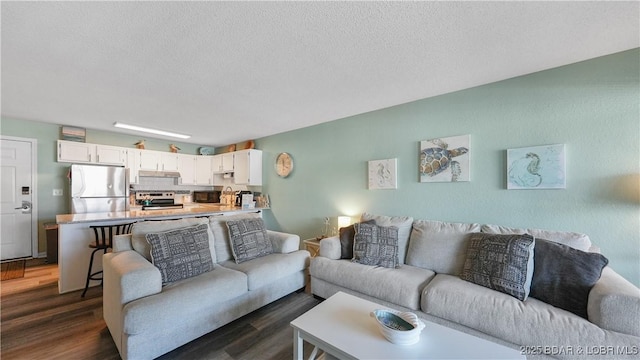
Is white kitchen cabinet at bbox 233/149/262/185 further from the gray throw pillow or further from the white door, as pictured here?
the gray throw pillow

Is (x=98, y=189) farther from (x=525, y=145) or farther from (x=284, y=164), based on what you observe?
(x=525, y=145)

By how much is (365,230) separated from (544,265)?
1.42 metres

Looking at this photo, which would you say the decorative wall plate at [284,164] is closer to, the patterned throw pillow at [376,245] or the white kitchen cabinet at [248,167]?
the white kitchen cabinet at [248,167]

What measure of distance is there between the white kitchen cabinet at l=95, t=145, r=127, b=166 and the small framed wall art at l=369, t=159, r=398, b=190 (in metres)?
4.69

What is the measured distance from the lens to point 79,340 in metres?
1.87

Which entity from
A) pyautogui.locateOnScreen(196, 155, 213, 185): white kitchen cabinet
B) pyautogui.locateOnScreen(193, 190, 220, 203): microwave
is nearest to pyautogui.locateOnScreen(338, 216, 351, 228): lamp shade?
pyautogui.locateOnScreen(193, 190, 220, 203): microwave

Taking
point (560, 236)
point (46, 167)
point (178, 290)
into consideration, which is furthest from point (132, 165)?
point (560, 236)

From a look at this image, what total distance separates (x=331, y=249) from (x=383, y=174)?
124cm

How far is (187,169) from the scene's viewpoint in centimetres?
546

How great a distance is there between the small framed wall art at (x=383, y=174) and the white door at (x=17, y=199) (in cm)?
551

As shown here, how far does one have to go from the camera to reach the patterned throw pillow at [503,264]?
1.71 meters

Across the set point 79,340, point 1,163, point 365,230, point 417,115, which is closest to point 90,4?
point 79,340

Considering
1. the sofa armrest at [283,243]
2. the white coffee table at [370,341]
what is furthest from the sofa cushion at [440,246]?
the sofa armrest at [283,243]

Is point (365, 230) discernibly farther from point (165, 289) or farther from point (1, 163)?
point (1, 163)
